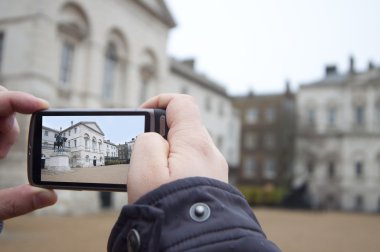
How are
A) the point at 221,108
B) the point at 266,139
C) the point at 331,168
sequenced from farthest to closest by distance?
1. the point at 266,139
2. the point at 331,168
3. the point at 221,108

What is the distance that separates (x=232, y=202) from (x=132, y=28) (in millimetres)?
24943

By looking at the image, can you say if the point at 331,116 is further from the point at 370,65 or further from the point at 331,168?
the point at 370,65

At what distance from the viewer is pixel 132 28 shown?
994 inches

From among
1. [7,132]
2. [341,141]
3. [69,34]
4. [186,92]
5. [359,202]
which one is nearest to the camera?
[7,132]

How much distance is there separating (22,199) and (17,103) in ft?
1.42

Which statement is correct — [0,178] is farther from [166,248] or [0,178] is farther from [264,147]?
[264,147]

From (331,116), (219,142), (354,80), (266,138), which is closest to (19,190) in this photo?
(219,142)

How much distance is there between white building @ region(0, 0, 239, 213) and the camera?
18625mm

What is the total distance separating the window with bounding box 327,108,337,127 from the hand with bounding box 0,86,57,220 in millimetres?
44906

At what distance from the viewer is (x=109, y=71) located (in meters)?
24.1

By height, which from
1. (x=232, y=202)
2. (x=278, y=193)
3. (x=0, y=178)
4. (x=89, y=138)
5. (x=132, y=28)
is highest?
(x=132, y=28)

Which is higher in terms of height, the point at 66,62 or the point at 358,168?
the point at 66,62

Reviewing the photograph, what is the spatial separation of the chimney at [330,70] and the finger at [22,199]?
158 feet

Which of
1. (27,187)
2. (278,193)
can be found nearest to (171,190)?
(27,187)
